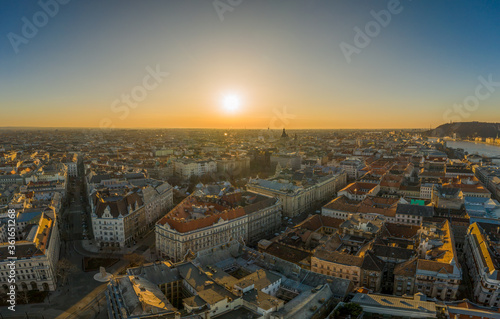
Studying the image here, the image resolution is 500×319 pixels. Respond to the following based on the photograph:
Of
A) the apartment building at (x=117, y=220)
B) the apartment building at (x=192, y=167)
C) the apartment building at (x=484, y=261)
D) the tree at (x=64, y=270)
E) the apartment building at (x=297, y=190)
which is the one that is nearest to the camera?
the apartment building at (x=484, y=261)

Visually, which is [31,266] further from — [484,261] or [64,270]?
[484,261]

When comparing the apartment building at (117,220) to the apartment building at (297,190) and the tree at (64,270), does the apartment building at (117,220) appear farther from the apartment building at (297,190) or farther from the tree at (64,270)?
the apartment building at (297,190)

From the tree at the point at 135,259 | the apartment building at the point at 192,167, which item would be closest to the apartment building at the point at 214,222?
the tree at the point at 135,259

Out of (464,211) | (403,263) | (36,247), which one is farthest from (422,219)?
(36,247)

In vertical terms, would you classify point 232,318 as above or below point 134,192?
below

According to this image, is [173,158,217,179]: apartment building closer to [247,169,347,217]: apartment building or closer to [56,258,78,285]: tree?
→ [247,169,347,217]: apartment building

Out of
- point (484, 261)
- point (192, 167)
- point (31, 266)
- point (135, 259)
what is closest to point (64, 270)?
point (31, 266)

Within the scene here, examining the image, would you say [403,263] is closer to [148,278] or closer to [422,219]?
[422,219]

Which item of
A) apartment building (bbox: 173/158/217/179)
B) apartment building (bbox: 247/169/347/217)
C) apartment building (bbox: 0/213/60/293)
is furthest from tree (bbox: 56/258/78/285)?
apartment building (bbox: 173/158/217/179)
